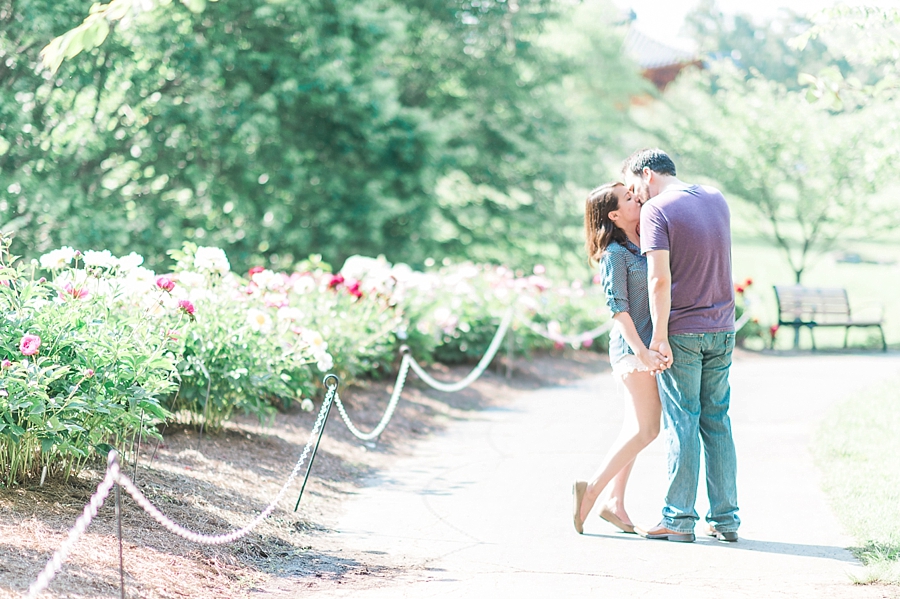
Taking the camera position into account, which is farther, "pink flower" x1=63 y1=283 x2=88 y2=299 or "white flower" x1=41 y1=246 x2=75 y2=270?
"white flower" x1=41 y1=246 x2=75 y2=270

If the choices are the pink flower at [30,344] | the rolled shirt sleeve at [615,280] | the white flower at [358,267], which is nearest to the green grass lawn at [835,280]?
the white flower at [358,267]

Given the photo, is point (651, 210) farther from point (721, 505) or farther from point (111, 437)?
point (111, 437)

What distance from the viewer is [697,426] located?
4625 mm

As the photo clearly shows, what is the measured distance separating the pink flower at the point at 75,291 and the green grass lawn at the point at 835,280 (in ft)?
53.3

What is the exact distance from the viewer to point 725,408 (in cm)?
470

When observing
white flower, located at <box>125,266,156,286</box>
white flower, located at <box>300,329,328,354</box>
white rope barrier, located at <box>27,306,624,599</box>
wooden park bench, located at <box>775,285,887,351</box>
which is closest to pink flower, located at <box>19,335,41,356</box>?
white rope barrier, located at <box>27,306,624,599</box>

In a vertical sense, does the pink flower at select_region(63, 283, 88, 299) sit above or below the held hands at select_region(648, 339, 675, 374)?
below

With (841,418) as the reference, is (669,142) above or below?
above

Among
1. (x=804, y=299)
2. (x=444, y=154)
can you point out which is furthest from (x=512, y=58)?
(x=804, y=299)

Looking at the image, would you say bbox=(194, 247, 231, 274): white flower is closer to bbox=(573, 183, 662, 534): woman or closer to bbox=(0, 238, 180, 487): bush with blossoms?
bbox=(0, 238, 180, 487): bush with blossoms

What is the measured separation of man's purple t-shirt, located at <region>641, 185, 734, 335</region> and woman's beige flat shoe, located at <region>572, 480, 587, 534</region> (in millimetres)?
867

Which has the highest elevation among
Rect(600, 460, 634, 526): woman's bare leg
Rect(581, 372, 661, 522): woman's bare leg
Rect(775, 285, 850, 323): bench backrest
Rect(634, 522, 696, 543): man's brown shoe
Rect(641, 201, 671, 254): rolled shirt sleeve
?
Rect(775, 285, 850, 323): bench backrest

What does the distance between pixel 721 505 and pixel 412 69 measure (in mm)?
13511

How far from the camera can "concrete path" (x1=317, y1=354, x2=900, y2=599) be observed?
4.00 meters
